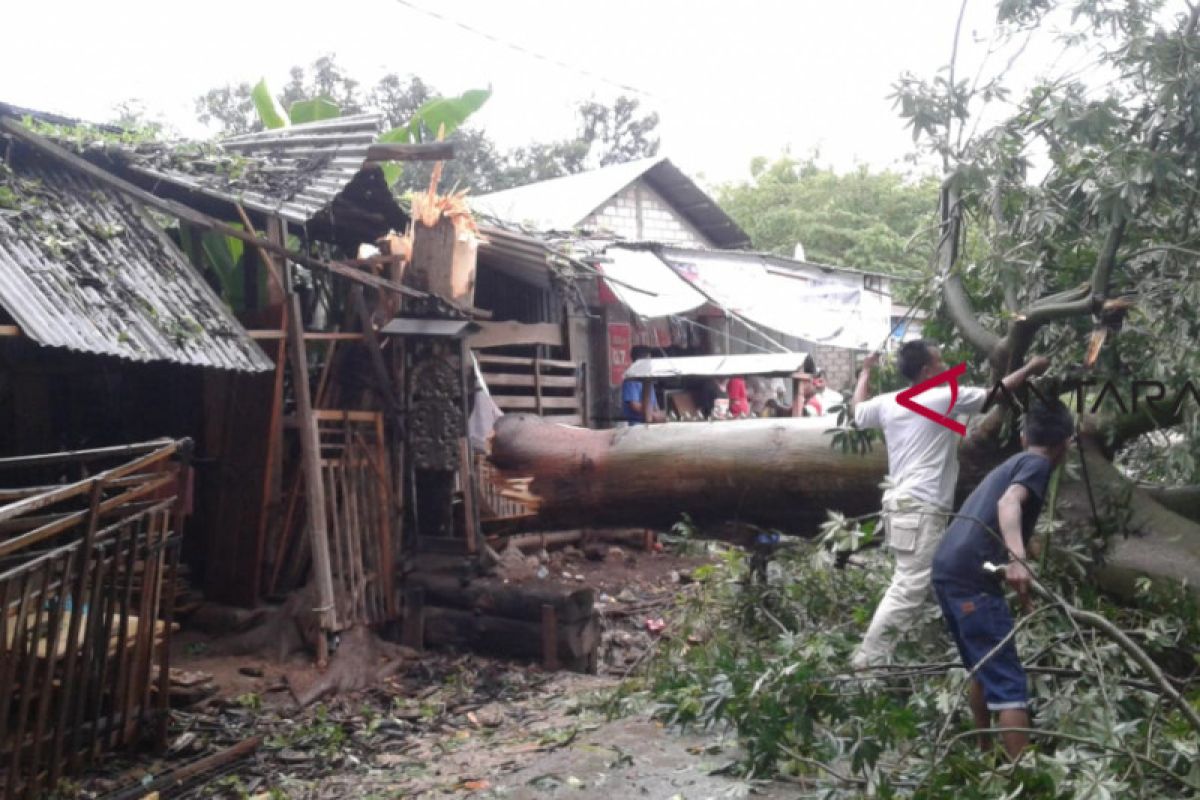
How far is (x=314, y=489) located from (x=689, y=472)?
251 centimetres

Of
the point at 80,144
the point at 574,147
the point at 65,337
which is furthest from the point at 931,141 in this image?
the point at 574,147

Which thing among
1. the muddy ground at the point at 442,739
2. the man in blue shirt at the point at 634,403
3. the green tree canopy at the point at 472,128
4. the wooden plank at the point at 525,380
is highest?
the green tree canopy at the point at 472,128

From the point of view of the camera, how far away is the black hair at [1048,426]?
3943 mm

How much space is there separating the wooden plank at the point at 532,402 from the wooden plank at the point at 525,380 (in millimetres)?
129

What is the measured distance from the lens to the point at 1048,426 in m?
3.95

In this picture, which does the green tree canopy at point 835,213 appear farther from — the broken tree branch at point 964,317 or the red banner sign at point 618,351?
the broken tree branch at point 964,317

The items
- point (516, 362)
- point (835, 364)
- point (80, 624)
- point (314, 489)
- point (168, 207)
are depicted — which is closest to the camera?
point (80, 624)

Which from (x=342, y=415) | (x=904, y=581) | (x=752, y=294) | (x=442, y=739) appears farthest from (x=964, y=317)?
(x=752, y=294)

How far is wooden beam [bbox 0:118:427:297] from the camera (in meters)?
6.41

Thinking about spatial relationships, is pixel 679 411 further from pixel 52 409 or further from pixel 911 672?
pixel 911 672

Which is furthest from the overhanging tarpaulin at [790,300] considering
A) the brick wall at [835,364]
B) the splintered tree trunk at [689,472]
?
the splintered tree trunk at [689,472]

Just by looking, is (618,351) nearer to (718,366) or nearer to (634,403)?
(634,403)

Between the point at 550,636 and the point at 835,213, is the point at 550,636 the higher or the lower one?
the lower one

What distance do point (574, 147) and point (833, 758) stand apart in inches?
933
